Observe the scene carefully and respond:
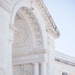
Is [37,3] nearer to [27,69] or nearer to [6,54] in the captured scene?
[27,69]

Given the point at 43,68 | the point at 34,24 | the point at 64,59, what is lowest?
the point at 43,68

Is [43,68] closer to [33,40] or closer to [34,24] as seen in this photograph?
[33,40]

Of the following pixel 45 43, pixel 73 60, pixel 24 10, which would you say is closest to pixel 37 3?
pixel 24 10

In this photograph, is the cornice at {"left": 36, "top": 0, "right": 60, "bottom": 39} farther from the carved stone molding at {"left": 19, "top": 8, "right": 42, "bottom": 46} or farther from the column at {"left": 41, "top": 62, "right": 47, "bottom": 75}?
the column at {"left": 41, "top": 62, "right": 47, "bottom": 75}

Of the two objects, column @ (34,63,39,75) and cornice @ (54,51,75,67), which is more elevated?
cornice @ (54,51,75,67)

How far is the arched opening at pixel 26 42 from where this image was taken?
2145 cm

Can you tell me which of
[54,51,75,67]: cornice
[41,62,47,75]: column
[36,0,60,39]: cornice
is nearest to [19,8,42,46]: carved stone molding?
[36,0,60,39]: cornice

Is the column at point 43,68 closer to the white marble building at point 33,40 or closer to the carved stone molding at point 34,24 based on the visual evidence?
the white marble building at point 33,40

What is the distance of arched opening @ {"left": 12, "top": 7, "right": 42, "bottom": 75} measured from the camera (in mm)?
21453

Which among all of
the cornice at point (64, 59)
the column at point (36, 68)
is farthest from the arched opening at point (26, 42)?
the cornice at point (64, 59)

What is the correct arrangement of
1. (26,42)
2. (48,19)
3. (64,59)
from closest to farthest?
1. (26,42)
2. (48,19)
3. (64,59)

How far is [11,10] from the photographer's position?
1622 centimetres

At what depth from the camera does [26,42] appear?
2211 centimetres

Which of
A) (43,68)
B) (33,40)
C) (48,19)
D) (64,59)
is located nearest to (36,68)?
(43,68)
